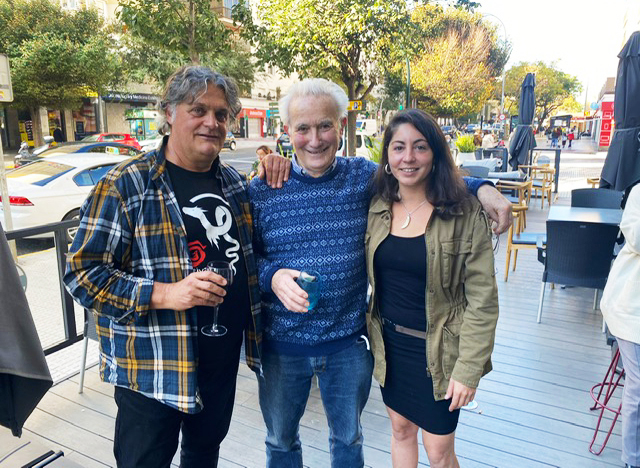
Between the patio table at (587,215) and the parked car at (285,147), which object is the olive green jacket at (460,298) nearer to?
the parked car at (285,147)

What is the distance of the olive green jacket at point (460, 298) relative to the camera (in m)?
1.71

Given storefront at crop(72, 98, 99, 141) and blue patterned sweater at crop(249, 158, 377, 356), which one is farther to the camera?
storefront at crop(72, 98, 99, 141)

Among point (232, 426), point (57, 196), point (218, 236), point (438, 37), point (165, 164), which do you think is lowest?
point (232, 426)

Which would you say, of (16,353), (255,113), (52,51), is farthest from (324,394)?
(255,113)

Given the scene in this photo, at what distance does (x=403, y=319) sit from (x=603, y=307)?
121cm

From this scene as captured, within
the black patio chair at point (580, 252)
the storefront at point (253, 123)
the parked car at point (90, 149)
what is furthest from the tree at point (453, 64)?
the storefront at point (253, 123)

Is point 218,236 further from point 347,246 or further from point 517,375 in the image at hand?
point 517,375

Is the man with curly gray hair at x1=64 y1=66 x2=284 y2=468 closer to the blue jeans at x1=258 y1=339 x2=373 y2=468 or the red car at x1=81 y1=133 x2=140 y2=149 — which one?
the blue jeans at x1=258 y1=339 x2=373 y2=468

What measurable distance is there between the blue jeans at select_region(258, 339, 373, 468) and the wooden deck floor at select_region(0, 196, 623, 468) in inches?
25.6

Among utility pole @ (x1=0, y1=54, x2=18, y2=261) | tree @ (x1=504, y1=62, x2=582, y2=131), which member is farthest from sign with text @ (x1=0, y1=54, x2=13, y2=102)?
tree @ (x1=504, y1=62, x2=582, y2=131)

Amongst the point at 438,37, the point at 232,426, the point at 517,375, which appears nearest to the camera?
the point at 232,426

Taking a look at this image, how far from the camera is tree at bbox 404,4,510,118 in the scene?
23844mm

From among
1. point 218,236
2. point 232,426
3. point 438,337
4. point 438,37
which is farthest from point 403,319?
point 438,37

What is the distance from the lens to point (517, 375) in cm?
350
